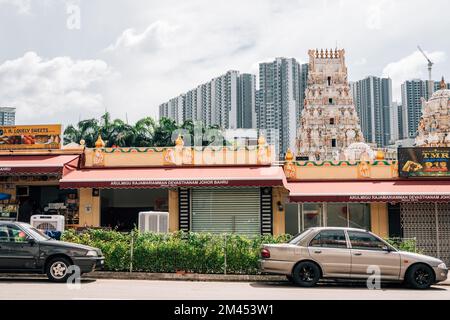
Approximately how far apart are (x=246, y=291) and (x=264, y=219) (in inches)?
327

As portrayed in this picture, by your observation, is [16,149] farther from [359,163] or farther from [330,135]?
[330,135]

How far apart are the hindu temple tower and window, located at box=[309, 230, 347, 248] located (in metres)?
58.7

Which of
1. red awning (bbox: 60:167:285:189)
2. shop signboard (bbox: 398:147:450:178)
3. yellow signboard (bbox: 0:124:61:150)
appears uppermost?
yellow signboard (bbox: 0:124:61:150)

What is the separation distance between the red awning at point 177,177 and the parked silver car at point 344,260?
5.72m

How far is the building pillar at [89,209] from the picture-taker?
21328mm

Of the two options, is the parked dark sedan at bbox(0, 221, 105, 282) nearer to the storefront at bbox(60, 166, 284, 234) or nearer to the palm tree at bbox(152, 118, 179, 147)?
the storefront at bbox(60, 166, 284, 234)

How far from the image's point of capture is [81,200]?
21.5 metres

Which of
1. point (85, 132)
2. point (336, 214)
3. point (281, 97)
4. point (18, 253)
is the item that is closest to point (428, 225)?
point (336, 214)

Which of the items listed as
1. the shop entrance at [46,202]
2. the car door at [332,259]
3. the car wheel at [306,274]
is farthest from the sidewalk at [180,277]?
the shop entrance at [46,202]

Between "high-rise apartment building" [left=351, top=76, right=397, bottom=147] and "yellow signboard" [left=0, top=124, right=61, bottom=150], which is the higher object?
"high-rise apartment building" [left=351, top=76, right=397, bottom=147]

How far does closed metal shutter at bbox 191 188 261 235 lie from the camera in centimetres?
2053

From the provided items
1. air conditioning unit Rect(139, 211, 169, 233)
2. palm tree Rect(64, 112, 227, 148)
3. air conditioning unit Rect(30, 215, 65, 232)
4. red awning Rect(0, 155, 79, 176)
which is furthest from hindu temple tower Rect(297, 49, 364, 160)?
air conditioning unit Rect(30, 215, 65, 232)

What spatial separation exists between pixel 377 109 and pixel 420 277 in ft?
474

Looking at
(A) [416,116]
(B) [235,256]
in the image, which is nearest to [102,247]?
(B) [235,256]
